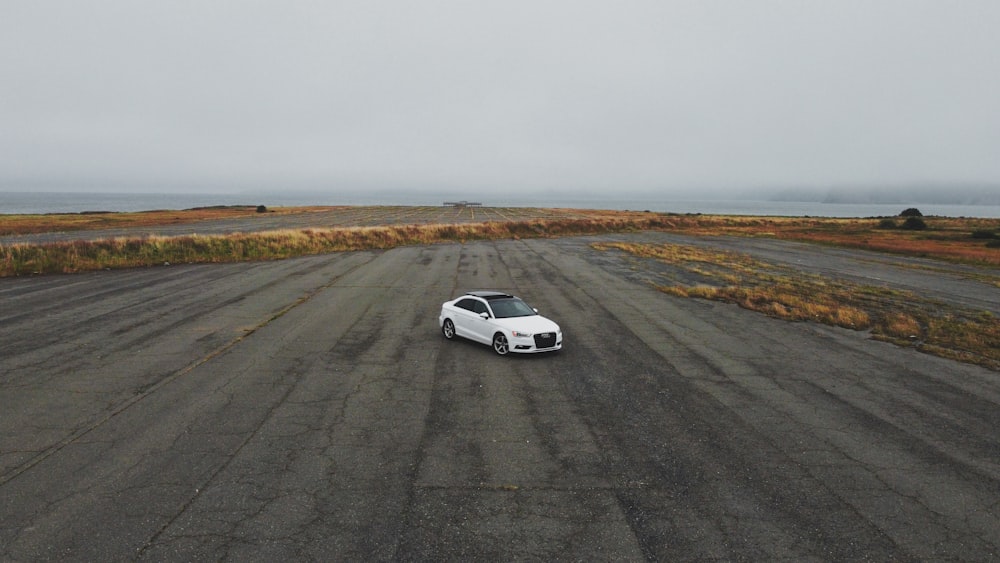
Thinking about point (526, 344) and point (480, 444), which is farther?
point (526, 344)

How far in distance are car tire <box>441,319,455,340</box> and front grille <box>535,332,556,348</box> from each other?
3.11 meters

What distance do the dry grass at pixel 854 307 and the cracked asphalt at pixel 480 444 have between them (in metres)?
1.67

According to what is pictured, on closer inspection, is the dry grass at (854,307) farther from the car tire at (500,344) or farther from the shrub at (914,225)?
the shrub at (914,225)

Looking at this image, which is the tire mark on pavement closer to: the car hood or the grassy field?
the car hood

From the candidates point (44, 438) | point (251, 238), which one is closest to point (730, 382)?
point (44, 438)

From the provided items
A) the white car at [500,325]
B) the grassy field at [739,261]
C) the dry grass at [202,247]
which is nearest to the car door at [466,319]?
the white car at [500,325]

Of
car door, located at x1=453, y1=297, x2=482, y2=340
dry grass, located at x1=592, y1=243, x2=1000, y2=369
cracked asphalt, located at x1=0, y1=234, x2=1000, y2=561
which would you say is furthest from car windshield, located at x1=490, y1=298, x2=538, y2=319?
dry grass, located at x1=592, y1=243, x2=1000, y2=369

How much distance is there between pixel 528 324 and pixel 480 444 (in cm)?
601

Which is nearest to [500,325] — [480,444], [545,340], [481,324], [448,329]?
[481,324]

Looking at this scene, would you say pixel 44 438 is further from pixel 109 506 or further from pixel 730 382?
pixel 730 382

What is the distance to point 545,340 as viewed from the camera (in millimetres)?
14664

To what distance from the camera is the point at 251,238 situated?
42.1m

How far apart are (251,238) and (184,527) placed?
39.2m

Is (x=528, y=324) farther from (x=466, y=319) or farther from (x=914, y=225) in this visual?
(x=914, y=225)
